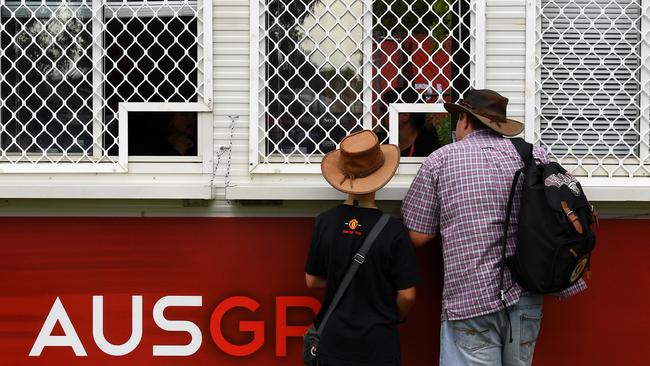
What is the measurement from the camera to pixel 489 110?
3.91 m

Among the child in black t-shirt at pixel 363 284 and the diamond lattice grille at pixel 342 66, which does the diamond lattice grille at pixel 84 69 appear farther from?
the child in black t-shirt at pixel 363 284

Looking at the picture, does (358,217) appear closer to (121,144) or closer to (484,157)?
(484,157)

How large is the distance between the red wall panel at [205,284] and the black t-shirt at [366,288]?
65 cm

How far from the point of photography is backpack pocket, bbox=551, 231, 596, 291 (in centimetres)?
356

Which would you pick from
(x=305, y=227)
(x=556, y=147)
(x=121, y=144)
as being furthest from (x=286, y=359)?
(x=556, y=147)

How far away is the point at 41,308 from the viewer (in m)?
4.38

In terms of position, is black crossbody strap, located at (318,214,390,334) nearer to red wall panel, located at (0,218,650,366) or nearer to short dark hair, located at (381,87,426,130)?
red wall panel, located at (0,218,650,366)

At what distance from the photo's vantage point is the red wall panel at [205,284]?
4375 millimetres

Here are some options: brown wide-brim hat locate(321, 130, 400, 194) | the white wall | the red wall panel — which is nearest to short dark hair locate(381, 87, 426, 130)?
the white wall

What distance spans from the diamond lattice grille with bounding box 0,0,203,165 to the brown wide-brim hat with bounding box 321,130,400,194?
91 centimetres

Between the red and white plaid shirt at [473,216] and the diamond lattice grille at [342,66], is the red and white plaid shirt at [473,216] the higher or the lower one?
the lower one

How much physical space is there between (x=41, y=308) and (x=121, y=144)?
935 mm

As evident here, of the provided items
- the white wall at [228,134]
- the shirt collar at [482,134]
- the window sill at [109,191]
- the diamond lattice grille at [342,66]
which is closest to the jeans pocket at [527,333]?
the shirt collar at [482,134]

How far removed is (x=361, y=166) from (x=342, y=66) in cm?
78
